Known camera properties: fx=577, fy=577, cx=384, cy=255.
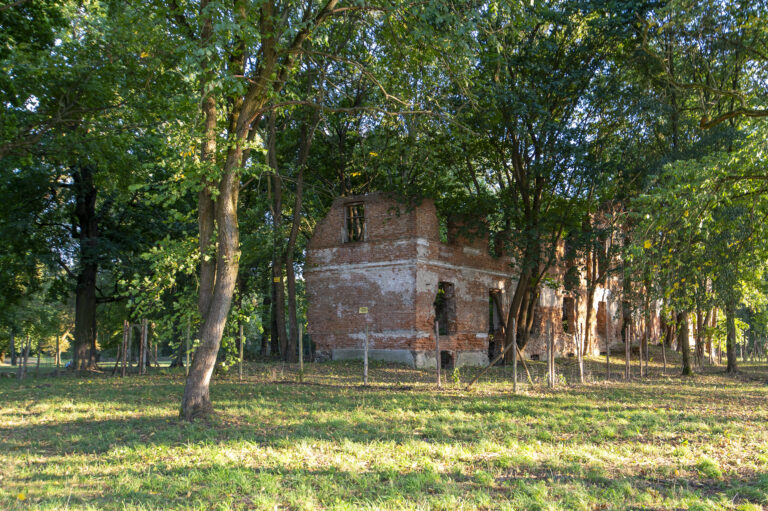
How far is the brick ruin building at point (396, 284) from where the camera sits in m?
21.6

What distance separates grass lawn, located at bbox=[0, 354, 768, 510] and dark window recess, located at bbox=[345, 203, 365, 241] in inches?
430

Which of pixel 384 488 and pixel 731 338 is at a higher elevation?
pixel 731 338

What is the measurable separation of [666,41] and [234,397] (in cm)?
1572

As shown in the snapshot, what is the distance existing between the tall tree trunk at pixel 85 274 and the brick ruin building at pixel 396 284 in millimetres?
8059

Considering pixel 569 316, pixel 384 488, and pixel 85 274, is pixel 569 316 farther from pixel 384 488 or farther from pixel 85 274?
pixel 384 488

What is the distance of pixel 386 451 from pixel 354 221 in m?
17.8

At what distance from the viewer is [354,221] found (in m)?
24.6

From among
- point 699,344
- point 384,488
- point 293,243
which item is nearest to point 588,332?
point 699,344

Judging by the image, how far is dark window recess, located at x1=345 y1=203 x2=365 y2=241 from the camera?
23406mm

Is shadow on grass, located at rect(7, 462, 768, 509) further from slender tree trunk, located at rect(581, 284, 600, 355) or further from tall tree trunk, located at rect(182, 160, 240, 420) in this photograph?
slender tree trunk, located at rect(581, 284, 600, 355)

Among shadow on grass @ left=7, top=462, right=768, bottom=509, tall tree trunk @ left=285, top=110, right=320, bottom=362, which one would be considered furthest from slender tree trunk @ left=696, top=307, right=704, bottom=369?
shadow on grass @ left=7, top=462, right=768, bottom=509

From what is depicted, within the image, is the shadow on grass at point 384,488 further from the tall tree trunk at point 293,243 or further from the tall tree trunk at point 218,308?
the tall tree trunk at point 293,243

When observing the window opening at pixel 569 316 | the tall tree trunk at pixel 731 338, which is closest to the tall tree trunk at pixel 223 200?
the tall tree trunk at pixel 731 338

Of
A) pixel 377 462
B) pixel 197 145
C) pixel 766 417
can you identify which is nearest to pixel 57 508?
pixel 377 462
